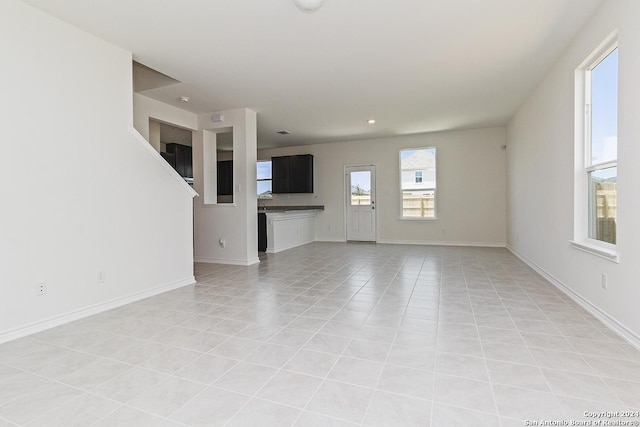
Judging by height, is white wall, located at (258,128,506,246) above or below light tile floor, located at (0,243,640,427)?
above

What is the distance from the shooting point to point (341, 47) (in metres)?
3.21

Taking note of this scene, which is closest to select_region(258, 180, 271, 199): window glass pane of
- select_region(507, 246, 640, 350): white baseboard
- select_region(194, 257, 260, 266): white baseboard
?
select_region(194, 257, 260, 266): white baseboard

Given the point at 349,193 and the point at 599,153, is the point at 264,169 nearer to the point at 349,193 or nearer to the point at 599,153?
the point at 349,193

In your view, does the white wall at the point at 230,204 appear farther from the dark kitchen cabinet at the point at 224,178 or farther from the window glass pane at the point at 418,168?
the window glass pane at the point at 418,168

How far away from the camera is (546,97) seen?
13.0ft

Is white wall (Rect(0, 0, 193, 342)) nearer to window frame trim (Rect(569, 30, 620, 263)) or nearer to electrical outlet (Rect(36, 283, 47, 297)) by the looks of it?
electrical outlet (Rect(36, 283, 47, 297))

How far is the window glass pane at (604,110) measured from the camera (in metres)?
2.54

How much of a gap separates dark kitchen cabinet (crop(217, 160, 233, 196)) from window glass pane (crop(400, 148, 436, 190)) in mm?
4664

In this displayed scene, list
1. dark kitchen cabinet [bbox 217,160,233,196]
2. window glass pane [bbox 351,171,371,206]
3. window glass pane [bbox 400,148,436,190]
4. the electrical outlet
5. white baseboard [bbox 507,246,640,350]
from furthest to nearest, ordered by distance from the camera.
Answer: dark kitchen cabinet [bbox 217,160,233,196] < window glass pane [bbox 351,171,371,206] < window glass pane [bbox 400,148,436,190] < the electrical outlet < white baseboard [bbox 507,246,640,350]

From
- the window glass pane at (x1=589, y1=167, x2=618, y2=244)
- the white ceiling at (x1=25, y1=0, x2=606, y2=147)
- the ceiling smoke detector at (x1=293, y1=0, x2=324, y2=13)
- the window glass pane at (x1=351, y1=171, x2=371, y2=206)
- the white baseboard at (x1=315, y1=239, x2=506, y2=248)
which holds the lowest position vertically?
the white baseboard at (x1=315, y1=239, x2=506, y2=248)

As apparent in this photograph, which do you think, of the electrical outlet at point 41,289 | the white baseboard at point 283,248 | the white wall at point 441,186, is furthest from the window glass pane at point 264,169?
the electrical outlet at point 41,289

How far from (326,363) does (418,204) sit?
6.18 m

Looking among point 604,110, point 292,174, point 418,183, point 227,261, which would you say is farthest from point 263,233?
point 604,110

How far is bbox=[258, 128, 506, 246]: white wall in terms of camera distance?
22.7 ft
